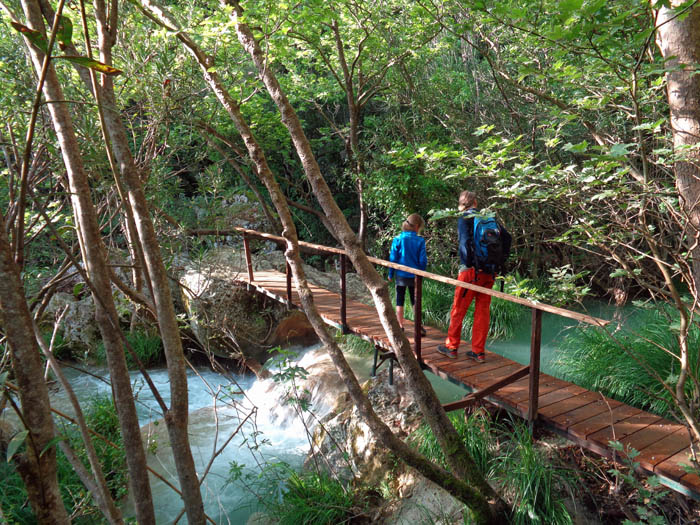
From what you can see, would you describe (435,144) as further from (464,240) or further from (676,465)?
(676,465)

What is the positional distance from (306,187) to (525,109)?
16.9ft

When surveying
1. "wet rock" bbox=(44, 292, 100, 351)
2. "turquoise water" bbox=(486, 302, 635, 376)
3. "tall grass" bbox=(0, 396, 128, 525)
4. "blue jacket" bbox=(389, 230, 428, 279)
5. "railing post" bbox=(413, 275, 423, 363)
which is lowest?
"tall grass" bbox=(0, 396, 128, 525)

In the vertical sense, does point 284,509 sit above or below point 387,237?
below

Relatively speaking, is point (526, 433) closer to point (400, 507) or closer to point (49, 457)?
point (400, 507)

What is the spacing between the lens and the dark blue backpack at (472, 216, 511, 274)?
13.1 ft

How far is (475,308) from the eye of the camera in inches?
168

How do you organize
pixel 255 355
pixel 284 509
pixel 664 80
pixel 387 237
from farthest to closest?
pixel 387 237 < pixel 255 355 < pixel 284 509 < pixel 664 80

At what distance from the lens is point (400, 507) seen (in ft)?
12.4

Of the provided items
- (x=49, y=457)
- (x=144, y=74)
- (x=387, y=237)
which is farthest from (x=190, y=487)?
(x=387, y=237)

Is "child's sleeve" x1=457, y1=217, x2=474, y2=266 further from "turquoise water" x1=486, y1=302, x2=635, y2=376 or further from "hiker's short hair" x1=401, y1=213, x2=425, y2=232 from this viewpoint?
"turquoise water" x1=486, y1=302, x2=635, y2=376

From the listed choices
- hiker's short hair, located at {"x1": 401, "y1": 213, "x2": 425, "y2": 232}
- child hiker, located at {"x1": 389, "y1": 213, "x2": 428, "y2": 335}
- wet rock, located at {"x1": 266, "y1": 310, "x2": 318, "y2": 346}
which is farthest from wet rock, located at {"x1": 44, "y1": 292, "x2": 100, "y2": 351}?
hiker's short hair, located at {"x1": 401, "y1": 213, "x2": 425, "y2": 232}

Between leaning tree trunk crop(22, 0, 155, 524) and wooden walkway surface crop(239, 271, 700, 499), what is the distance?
268 cm

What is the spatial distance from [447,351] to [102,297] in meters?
3.75

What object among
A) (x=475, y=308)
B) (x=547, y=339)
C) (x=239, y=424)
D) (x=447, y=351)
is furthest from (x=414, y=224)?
(x=547, y=339)
